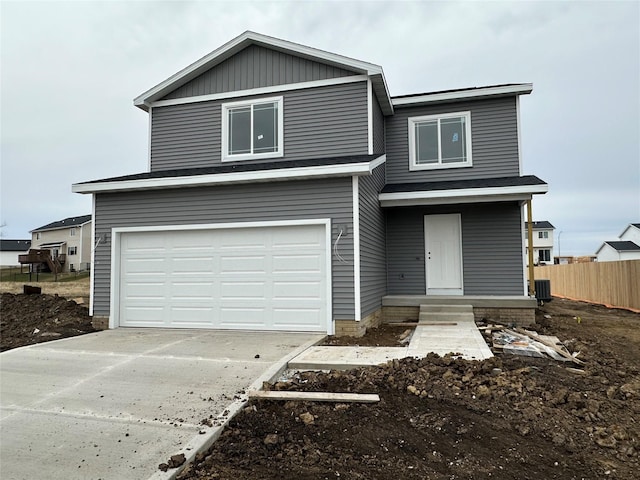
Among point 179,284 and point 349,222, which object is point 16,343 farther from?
point 349,222

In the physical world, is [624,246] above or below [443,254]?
above

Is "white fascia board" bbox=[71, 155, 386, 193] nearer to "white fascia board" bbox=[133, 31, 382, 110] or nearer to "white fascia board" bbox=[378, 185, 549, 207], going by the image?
"white fascia board" bbox=[378, 185, 549, 207]

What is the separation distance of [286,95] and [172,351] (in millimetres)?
6742

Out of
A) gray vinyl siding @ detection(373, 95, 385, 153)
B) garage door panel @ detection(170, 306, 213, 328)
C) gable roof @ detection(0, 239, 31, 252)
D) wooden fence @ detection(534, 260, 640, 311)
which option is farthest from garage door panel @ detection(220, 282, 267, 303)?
gable roof @ detection(0, 239, 31, 252)

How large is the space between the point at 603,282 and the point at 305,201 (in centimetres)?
1548

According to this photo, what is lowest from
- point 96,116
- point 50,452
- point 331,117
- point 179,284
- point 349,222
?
point 50,452

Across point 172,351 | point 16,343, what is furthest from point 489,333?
point 16,343

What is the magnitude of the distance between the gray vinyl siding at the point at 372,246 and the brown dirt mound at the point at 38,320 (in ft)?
20.2

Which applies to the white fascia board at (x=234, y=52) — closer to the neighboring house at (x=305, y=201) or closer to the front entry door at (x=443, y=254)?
the neighboring house at (x=305, y=201)

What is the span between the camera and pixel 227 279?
9.30 meters

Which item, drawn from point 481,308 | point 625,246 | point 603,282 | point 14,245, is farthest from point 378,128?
point 14,245

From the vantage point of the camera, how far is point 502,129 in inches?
465

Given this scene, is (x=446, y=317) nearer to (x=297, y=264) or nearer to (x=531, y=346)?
(x=531, y=346)

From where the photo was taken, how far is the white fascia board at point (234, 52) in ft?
33.1
